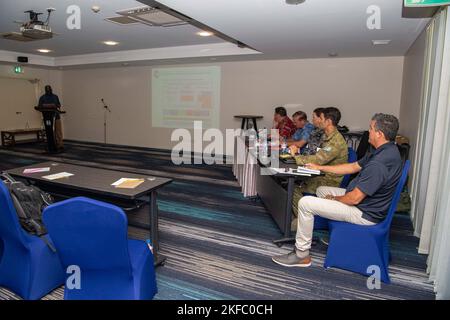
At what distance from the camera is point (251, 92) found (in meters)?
7.32

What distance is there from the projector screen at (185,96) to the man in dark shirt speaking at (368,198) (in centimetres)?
547

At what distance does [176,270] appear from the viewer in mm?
2568

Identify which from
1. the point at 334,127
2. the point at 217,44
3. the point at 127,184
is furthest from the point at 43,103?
the point at 334,127

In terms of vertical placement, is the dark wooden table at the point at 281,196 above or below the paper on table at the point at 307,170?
below

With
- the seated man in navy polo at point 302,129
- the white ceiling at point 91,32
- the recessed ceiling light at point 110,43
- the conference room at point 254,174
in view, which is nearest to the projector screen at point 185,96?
the conference room at point 254,174

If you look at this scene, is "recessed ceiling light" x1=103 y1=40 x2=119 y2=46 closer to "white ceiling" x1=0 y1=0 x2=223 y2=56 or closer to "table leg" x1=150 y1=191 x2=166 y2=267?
"white ceiling" x1=0 y1=0 x2=223 y2=56

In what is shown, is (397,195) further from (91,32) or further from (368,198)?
(91,32)

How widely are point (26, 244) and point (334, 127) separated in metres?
2.96

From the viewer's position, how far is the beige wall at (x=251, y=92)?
634 centimetres

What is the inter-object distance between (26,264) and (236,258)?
1628mm

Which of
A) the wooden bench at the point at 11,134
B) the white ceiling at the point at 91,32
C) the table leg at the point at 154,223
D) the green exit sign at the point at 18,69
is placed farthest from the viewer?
the green exit sign at the point at 18,69

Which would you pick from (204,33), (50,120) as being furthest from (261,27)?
(50,120)

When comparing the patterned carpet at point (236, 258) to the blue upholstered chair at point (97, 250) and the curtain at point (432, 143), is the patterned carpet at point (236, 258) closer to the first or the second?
the curtain at point (432, 143)

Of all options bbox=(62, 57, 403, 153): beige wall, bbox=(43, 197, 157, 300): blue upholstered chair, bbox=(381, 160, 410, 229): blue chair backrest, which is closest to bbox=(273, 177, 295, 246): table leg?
bbox=(381, 160, 410, 229): blue chair backrest
